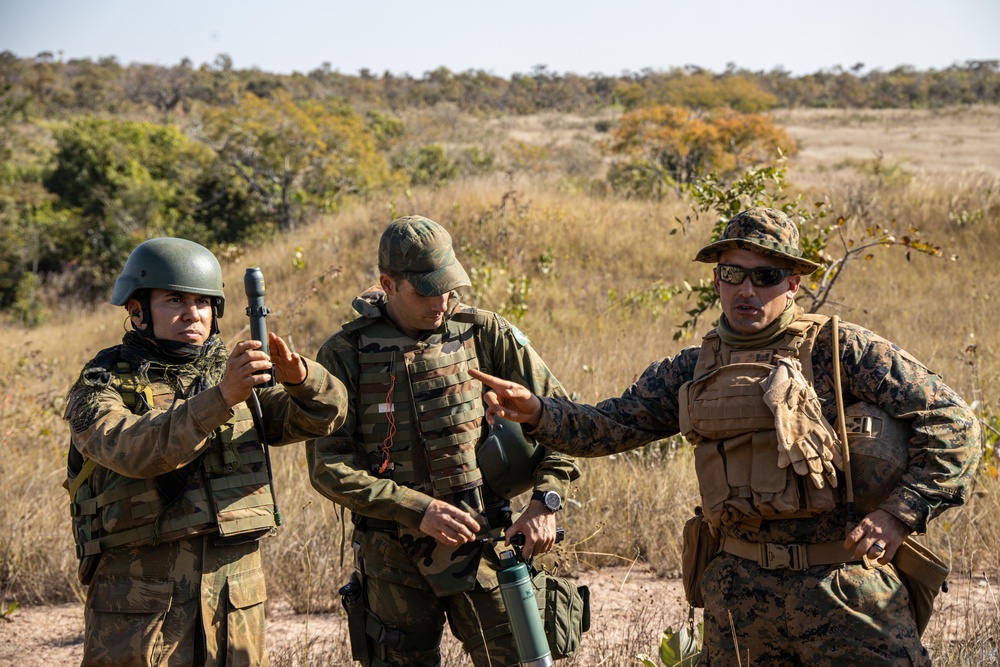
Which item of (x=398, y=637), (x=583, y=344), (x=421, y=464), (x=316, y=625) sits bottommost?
(x=316, y=625)

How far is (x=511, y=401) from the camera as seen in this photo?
118 inches

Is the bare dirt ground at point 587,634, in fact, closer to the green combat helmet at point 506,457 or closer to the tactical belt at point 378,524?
the tactical belt at point 378,524

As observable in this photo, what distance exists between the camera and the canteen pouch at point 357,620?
3.19m

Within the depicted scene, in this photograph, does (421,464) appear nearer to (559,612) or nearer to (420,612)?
(420,612)

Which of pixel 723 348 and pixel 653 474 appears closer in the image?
pixel 723 348

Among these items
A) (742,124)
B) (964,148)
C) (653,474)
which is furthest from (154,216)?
(964,148)

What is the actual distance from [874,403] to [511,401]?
3.63 ft

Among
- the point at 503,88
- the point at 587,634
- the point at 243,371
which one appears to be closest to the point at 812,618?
the point at 243,371

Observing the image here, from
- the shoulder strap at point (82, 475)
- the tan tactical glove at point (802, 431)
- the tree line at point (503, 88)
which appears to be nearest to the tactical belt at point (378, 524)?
the shoulder strap at point (82, 475)

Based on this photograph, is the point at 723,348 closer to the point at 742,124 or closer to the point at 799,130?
the point at 742,124

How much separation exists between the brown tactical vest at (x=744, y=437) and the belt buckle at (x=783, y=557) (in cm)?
9

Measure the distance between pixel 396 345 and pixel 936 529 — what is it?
356 cm

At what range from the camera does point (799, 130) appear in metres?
38.5

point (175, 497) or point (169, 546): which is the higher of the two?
point (175, 497)
